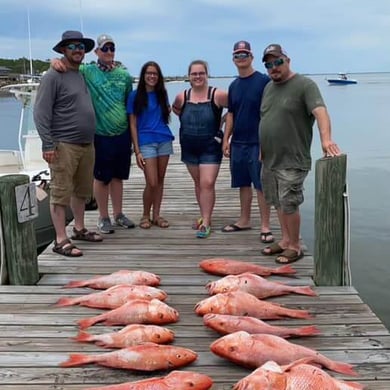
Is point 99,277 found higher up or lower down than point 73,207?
lower down

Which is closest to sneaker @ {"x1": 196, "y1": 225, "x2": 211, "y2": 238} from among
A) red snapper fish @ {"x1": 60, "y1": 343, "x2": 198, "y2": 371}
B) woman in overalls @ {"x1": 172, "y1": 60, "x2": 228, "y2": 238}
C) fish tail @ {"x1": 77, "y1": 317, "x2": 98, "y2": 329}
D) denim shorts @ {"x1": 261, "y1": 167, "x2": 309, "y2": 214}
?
woman in overalls @ {"x1": 172, "y1": 60, "x2": 228, "y2": 238}

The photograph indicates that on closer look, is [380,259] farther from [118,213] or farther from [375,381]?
[375,381]

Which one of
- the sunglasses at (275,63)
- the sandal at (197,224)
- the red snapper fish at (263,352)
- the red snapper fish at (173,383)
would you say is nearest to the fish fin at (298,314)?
the red snapper fish at (263,352)

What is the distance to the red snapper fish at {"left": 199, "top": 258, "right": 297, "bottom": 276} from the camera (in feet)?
14.2

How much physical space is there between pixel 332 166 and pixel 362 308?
1.06 m

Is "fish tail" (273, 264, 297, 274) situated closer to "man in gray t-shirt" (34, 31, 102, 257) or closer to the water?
"man in gray t-shirt" (34, 31, 102, 257)

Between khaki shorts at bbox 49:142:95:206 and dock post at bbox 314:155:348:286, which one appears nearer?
dock post at bbox 314:155:348:286

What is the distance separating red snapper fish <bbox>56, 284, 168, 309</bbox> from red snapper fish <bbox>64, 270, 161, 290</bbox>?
7.9 inches

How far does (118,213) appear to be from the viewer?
5988 mm

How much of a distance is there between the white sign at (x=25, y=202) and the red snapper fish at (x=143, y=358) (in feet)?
5.13

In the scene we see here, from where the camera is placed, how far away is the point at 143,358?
9.43 feet

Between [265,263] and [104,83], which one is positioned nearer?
[265,263]

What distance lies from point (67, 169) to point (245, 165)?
1687mm

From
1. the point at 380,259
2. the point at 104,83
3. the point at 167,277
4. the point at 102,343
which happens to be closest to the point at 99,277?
the point at 167,277
